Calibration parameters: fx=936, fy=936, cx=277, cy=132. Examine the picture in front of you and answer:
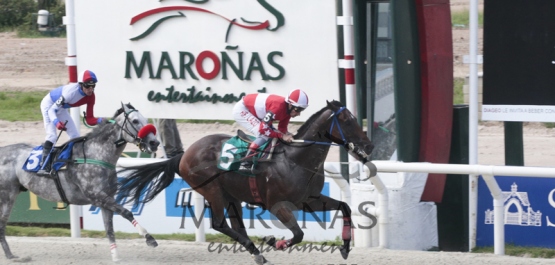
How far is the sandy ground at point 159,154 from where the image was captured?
6910 millimetres

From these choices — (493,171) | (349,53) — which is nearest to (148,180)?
(349,53)

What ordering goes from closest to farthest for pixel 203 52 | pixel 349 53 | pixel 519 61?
1. pixel 519 61
2. pixel 349 53
3. pixel 203 52

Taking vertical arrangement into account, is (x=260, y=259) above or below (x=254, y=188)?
below

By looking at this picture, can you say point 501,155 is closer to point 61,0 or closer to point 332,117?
point 332,117

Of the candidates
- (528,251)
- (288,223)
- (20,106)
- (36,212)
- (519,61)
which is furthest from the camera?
(20,106)

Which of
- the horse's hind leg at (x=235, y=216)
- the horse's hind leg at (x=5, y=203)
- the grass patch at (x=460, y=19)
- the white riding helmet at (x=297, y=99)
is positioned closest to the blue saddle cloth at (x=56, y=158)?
the horse's hind leg at (x=5, y=203)

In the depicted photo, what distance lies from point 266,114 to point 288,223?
2.56 feet

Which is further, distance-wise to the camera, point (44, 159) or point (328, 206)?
point (44, 159)

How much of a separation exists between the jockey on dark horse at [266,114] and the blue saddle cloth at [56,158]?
4.32 ft

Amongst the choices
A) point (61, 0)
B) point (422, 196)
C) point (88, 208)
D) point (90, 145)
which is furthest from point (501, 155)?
point (61, 0)

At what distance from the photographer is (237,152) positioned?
6.78 meters

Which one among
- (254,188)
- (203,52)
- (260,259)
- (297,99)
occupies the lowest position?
(260,259)

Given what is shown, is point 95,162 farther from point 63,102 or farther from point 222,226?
point 222,226

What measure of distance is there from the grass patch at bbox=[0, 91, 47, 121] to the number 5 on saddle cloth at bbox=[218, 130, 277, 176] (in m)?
8.76
